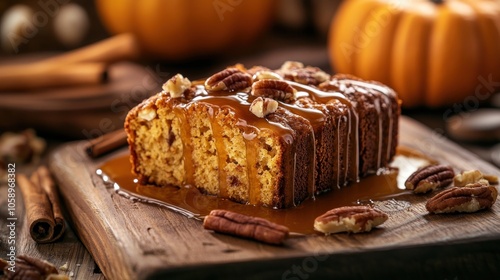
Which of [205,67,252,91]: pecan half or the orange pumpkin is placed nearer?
[205,67,252,91]: pecan half

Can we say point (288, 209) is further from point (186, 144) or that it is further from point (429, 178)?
point (429, 178)

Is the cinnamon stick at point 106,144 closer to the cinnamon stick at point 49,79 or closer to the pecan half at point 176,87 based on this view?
the pecan half at point 176,87

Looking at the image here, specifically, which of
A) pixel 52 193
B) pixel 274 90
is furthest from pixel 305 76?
pixel 52 193

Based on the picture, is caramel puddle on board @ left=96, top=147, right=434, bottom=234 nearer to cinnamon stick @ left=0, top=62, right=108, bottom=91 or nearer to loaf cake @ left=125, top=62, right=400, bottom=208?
loaf cake @ left=125, top=62, right=400, bottom=208

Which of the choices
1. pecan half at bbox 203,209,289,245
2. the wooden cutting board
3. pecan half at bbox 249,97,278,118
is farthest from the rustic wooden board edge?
pecan half at bbox 249,97,278,118

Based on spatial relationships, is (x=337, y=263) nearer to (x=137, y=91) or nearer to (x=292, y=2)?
(x=137, y=91)

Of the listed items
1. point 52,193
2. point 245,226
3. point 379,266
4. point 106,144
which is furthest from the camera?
point 106,144

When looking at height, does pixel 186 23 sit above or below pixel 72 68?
above
